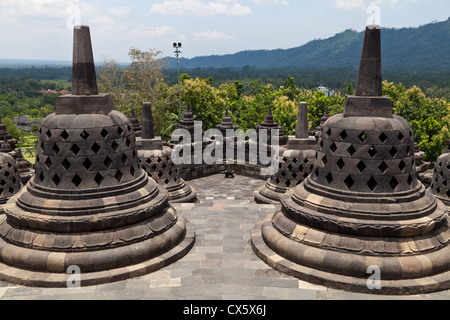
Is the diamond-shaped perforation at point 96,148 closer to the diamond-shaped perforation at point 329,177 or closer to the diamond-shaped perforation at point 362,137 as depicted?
the diamond-shaped perforation at point 329,177

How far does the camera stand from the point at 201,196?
62.3 feet

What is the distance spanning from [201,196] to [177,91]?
29.0 metres

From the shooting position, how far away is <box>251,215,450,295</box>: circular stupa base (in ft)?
21.4

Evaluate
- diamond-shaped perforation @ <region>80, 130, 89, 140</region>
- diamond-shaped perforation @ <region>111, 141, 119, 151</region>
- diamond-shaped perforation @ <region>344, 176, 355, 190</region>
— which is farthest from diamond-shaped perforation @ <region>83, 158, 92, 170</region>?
diamond-shaped perforation @ <region>344, 176, 355, 190</region>

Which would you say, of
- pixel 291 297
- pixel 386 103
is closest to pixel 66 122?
pixel 291 297

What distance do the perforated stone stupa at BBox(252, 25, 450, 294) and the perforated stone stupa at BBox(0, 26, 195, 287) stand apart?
2.65 m

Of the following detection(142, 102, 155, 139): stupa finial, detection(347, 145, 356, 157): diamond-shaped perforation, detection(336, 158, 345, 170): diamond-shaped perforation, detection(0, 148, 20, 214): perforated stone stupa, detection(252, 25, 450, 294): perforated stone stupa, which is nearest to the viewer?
detection(252, 25, 450, 294): perforated stone stupa

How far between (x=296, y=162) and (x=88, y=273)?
29.4ft

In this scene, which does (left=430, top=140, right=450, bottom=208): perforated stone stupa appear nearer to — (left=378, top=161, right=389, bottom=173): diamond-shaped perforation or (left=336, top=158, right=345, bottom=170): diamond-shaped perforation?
(left=378, top=161, right=389, bottom=173): diamond-shaped perforation

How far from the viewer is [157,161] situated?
46.3ft

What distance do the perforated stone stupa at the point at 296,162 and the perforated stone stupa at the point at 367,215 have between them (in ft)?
19.1
